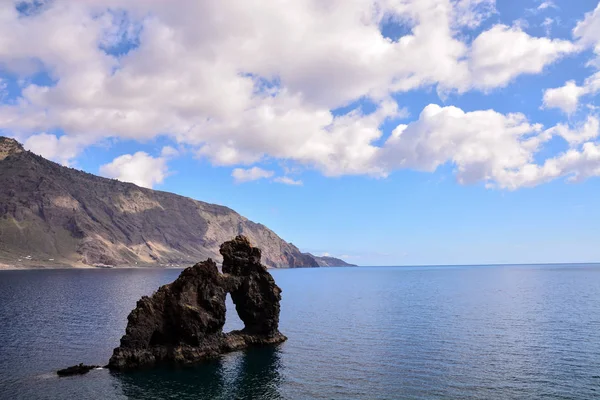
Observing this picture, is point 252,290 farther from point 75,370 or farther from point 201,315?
point 75,370

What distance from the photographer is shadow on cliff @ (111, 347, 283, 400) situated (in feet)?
147

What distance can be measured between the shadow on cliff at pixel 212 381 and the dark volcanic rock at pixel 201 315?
128 inches

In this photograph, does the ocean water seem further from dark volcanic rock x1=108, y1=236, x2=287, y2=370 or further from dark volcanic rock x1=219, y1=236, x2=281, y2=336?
dark volcanic rock x1=219, y1=236, x2=281, y2=336

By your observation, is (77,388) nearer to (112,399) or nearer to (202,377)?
(112,399)

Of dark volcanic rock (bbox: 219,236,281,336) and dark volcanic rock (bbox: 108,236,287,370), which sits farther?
dark volcanic rock (bbox: 219,236,281,336)

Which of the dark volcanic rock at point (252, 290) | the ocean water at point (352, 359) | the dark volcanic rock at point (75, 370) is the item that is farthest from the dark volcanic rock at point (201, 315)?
the ocean water at point (352, 359)

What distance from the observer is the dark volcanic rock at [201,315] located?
185 feet

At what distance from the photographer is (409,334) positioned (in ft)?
243

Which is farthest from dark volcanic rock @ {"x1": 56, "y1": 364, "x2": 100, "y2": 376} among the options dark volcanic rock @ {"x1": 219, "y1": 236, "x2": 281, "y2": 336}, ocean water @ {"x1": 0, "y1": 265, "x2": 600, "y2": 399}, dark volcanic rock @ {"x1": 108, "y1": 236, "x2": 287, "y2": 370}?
dark volcanic rock @ {"x1": 219, "y1": 236, "x2": 281, "y2": 336}

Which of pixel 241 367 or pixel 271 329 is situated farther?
pixel 271 329

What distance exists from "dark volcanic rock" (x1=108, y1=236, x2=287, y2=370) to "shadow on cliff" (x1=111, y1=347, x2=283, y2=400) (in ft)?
10.6

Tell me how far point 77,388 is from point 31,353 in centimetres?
1979

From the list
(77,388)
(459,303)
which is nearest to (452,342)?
(77,388)

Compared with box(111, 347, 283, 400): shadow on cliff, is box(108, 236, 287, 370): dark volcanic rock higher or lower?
higher
